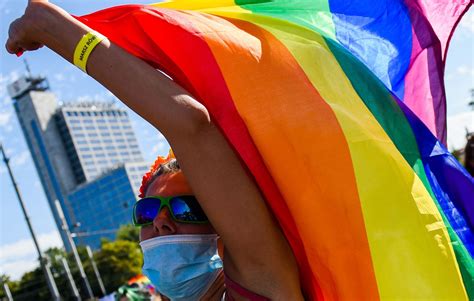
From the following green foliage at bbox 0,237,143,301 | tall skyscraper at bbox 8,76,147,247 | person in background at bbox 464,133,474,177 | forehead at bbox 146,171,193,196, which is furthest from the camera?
tall skyscraper at bbox 8,76,147,247

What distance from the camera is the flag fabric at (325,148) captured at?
7.04ft

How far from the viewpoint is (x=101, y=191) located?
12788 centimetres

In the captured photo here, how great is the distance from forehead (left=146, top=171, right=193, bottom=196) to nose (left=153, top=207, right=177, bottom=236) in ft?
0.28

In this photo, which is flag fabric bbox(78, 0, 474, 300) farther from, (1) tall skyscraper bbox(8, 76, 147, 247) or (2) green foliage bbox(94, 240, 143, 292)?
(1) tall skyscraper bbox(8, 76, 147, 247)

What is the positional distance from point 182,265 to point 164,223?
0.66 ft

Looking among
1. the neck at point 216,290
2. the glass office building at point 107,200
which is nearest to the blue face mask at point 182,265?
the neck at point 216,290

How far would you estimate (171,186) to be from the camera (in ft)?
8.71

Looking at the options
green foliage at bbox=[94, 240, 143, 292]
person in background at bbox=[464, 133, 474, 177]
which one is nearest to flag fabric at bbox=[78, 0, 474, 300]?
person in background at bbox=[464, 133, 474, 177]

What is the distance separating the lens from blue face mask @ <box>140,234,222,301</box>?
8.16 feet

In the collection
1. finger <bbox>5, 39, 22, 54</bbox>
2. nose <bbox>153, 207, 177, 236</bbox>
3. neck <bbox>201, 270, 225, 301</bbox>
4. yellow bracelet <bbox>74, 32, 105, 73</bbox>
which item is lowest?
neck <bbox>201, 270, 225, 301</bbox>

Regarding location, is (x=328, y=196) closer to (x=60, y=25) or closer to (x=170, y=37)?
(x=170, y=37)

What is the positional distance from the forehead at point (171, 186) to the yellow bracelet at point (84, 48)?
2.34 ft

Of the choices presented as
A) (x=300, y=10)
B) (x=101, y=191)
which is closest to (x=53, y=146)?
(x=101, y=191)

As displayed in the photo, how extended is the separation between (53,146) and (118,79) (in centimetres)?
13891
